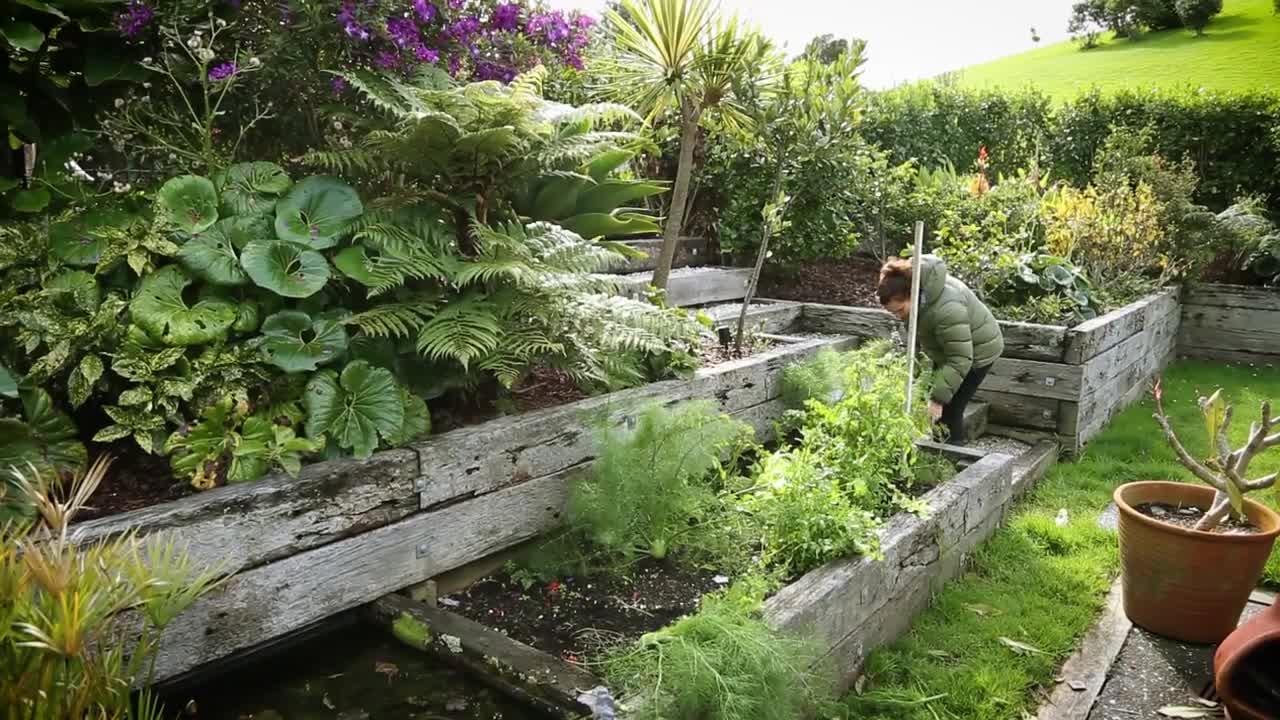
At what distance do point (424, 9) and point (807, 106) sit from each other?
8.01 feet

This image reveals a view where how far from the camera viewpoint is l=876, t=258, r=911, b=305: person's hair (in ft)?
14.0

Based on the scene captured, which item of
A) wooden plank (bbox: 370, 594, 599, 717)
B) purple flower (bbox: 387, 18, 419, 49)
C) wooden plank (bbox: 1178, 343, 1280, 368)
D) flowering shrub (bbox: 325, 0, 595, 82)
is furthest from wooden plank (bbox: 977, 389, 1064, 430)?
purple flower (bbox: 387, 18, 419, 49)

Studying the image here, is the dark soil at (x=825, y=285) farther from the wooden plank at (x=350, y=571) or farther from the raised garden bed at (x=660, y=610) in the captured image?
the wooden plank at (x=350, y=571)

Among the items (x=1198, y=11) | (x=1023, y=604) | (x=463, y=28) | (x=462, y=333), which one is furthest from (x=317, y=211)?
(x=1198, y=11)

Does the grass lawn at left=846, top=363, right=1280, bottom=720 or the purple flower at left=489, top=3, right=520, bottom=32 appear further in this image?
the purple flower at left=489, top=3, right=520, bottom=32

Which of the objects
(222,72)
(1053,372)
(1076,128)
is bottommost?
(1053,372)

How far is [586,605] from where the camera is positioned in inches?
105

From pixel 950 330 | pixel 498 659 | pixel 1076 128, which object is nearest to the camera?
pixel 498 659

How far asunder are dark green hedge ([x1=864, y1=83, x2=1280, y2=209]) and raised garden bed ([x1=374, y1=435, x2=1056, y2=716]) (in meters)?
6.26

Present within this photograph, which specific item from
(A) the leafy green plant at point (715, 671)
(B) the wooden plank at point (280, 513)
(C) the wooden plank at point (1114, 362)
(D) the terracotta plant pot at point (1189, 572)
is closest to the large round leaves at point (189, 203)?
(B) the wooden plank at point (280, 513)

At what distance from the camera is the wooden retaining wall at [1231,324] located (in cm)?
742

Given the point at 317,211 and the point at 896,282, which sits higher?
the point at 317,211

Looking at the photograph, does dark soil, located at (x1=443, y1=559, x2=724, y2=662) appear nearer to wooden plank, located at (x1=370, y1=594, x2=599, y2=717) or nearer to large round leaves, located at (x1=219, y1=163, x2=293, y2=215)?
wooden plank, located at (x1=370, y1=594, x2=599, y2=717)

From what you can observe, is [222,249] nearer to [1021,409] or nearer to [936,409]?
[936,409]
